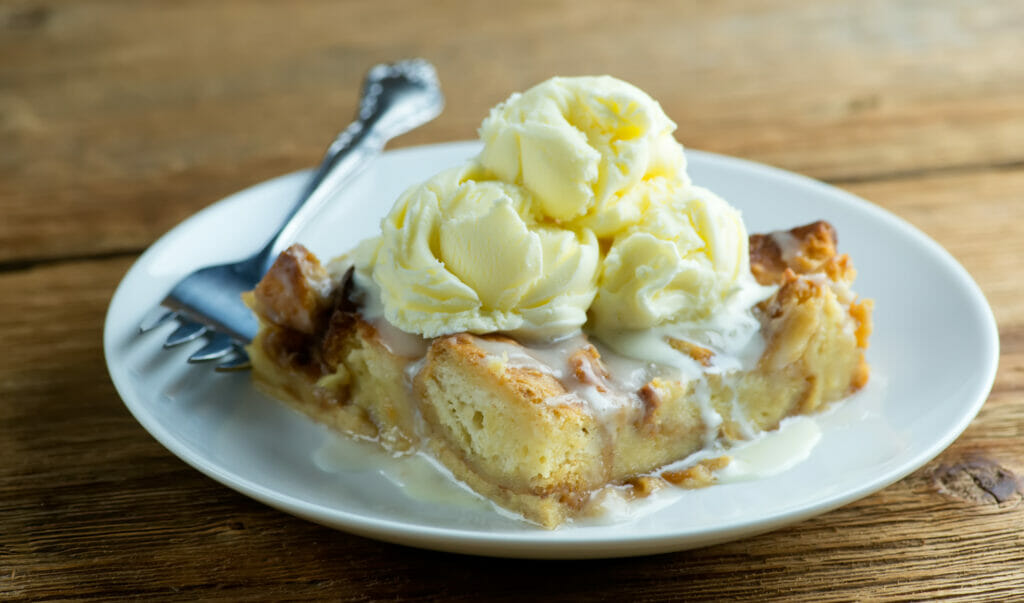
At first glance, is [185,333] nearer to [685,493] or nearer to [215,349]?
[215,349]

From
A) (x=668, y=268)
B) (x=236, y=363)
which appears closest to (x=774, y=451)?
(x=668, y=268)

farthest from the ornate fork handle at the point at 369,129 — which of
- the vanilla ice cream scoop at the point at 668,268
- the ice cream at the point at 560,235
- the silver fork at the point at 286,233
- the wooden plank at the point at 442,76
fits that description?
the vanilla ice cream scoop at the point at 668,268

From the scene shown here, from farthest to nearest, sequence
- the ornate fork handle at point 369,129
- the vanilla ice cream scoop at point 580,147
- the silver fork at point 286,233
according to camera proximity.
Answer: the ornate fork handle at point 369,129
the silver fork at point 286,233
the vanilla ice cream scoop at point 580,147

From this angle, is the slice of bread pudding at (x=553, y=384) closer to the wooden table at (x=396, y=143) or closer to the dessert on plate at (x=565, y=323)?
the dessert on plate at (x=565, y=323)

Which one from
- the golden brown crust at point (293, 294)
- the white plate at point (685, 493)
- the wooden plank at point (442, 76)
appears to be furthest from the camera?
the wooden plank at point (442, 76)

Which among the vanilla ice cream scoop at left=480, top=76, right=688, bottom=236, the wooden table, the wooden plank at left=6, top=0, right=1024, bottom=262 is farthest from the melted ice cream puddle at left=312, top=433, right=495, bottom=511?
the wooden plank at left=6, top=0, right=1024, bottom=262

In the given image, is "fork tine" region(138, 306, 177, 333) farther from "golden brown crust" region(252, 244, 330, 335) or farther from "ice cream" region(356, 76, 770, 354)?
"ice cream" region(356, 76, 770, 354)
